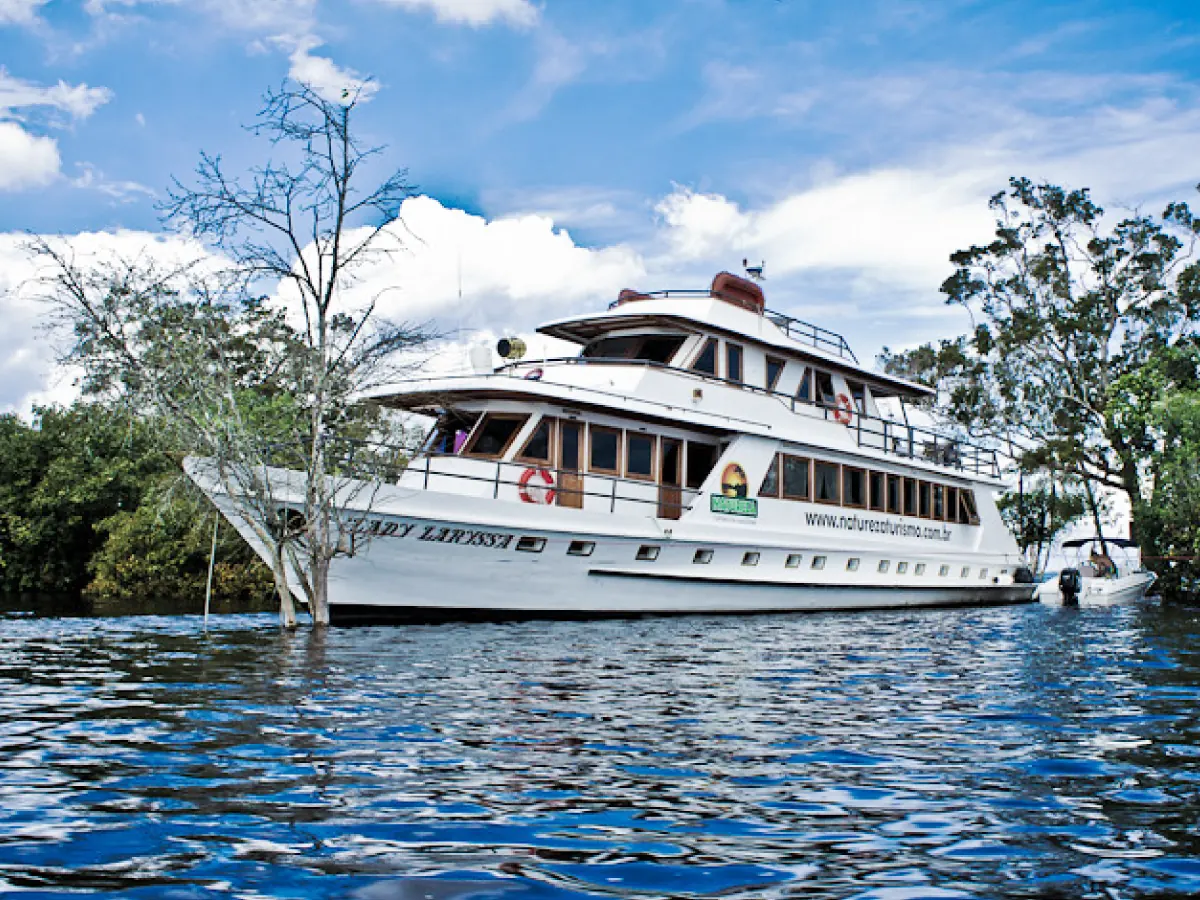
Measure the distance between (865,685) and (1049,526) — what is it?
114ft


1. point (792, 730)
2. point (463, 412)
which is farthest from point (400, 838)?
point (463, 412)

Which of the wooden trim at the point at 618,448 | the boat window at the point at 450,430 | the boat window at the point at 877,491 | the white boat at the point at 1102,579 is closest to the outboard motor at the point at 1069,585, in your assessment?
the white boat at the point at 1102,579

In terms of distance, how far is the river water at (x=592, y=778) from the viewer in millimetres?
3326

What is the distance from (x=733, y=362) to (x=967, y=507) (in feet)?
26.9

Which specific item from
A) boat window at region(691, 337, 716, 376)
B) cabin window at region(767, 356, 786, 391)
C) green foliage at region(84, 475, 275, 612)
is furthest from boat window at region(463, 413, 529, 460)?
green foliage at region(84, 475, 275, 612)

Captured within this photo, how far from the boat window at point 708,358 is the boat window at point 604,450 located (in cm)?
244

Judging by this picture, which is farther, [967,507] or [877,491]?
[967,507]

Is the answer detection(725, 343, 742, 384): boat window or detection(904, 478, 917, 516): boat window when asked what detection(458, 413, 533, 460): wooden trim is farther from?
detection(904, 478, 917, 516): boat window

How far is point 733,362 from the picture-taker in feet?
59.6

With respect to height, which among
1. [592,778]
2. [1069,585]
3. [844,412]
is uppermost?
[844,412]

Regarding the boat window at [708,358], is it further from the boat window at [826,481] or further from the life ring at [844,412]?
the life ring at [844,412]

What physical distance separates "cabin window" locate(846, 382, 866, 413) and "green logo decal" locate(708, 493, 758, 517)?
17.7 feet

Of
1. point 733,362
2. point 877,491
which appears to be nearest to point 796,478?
point 733,362

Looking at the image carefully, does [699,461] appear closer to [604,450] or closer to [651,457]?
[651,457]
